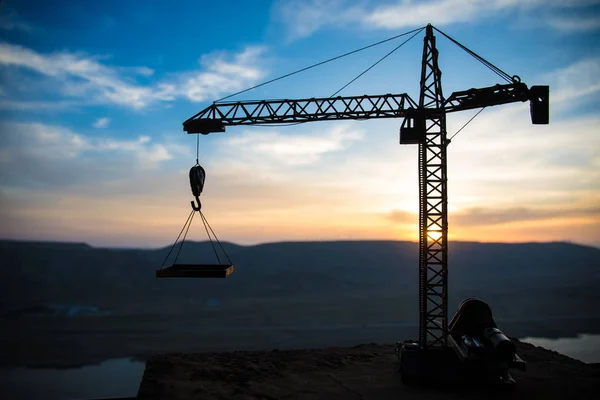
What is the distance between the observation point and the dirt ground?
11.7 metres

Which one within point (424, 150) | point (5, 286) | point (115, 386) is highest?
point (424, 150)

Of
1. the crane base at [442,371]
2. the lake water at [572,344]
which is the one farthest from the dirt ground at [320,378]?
the lake water at [572,344]

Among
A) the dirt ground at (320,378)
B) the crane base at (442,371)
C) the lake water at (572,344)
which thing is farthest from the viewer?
the lake water at (572,344)

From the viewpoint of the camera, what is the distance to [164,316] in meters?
41.5

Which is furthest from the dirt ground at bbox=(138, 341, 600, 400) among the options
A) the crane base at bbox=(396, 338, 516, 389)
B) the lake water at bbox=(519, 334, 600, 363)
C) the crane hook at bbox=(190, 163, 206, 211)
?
the lake water at bbox=(519, 334, 600, 363)

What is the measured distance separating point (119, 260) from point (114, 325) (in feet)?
74.1

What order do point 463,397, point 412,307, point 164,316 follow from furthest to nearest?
point 412,307 → point 164,316 → point 463,397

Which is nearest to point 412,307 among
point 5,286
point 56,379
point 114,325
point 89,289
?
point 114,325

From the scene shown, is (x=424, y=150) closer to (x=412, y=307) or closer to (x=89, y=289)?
(x=412, y=307)

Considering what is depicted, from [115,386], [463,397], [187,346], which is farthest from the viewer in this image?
[187,346]

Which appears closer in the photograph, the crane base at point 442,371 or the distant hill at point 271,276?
the crane base at point 442,371

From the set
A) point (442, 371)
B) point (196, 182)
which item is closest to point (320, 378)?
point (442, 371)

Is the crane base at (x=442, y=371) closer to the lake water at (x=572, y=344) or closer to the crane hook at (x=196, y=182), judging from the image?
the crane hook at (x=196, y=182)

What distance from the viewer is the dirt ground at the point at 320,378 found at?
1166cm
